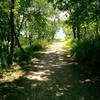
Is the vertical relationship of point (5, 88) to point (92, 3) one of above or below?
below

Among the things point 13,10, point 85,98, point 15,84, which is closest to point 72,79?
→ point 15,84

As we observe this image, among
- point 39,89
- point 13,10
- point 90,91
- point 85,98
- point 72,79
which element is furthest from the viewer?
point 13,10

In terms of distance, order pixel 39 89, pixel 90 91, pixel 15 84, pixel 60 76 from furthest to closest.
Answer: pixel 60 76
pixel 15 84
pixel 39 89
pixel 90 91

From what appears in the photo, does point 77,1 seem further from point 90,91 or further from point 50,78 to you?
point 90,91

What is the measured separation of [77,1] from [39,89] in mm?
5608

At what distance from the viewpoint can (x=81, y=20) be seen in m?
14.8

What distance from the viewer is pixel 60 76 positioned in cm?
1363

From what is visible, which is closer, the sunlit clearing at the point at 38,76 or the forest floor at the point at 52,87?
the forest floor at the point at 52,87

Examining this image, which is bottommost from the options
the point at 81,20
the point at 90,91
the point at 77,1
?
the point at 90,91

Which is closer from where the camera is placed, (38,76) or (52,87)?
(52,87)

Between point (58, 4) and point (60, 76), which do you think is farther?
point (58, 4)

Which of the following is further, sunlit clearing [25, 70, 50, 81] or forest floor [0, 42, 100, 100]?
sunlit clearing [25, 70, 50, 81]

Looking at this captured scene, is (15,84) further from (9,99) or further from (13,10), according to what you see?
(13,10)

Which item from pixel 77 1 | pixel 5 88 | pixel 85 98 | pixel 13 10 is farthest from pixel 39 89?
pixel 13 10
